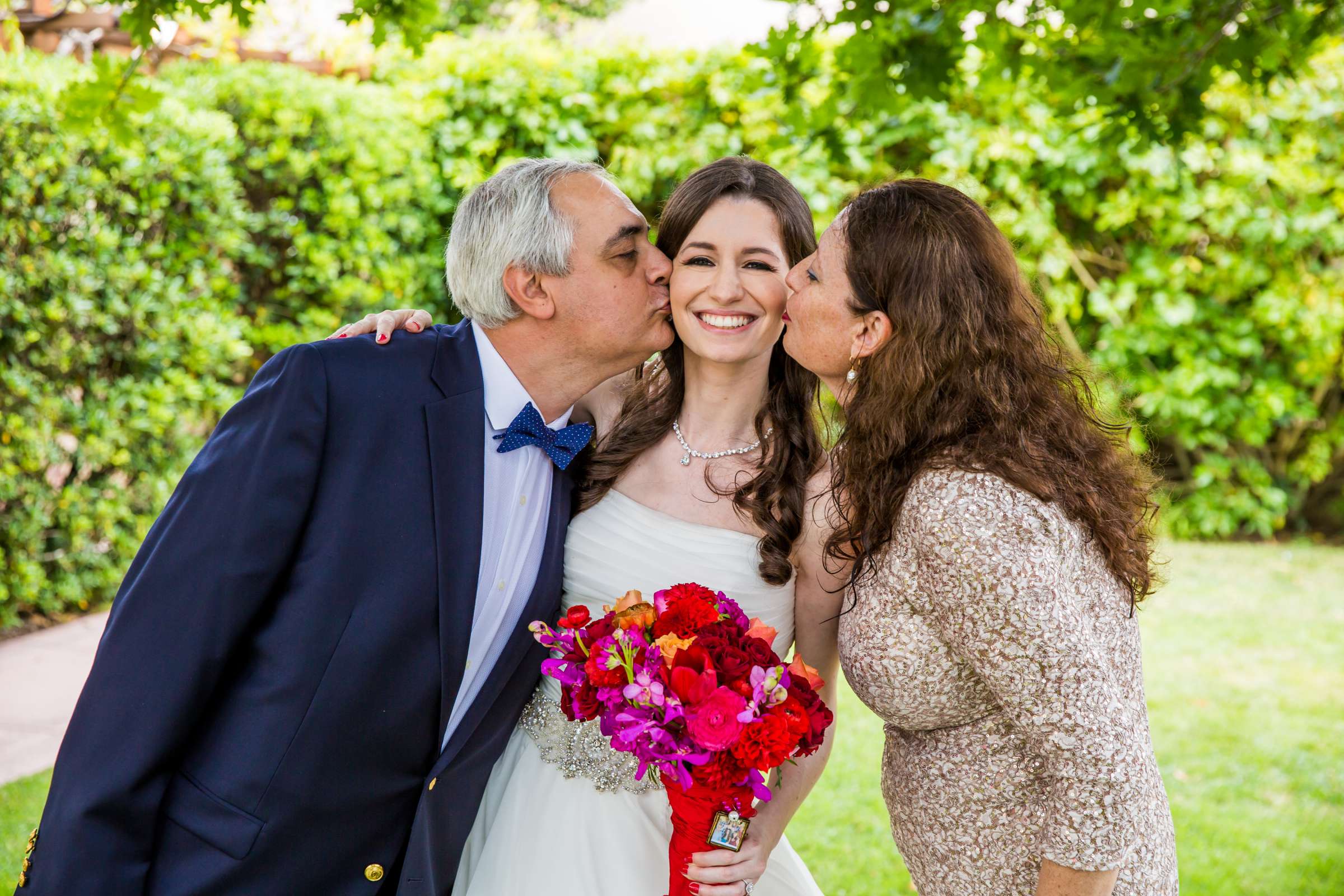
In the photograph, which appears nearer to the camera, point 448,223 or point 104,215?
point 104,215

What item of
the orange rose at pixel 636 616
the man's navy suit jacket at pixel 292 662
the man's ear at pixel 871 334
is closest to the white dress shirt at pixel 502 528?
the man's navy suit jacket at pixel 292 662

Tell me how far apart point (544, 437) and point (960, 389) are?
1.00 metres

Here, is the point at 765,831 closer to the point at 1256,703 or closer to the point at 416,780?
the point at 416,780

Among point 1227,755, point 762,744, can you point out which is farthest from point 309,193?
point 1227,755

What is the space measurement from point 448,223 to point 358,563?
22.5 ft

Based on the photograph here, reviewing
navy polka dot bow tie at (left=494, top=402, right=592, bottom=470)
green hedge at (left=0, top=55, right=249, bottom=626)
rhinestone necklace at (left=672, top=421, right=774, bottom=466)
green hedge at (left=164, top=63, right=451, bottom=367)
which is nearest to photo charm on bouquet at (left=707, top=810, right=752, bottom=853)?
navy polka dot bow tie at (left=494, top=402, right=592, bottom=470)

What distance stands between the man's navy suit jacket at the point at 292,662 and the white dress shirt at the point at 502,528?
112mm

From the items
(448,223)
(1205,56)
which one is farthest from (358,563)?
(448,223)

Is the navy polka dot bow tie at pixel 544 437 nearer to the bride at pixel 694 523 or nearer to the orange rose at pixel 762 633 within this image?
the bride at pixel 694 523

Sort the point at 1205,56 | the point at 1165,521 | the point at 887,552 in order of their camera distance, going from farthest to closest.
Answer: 1. the point at 1165,521
2. the point at 1205,56
3. the point at 887,552

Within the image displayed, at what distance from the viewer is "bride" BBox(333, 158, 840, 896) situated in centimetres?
265

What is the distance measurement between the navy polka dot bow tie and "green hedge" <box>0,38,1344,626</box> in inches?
168

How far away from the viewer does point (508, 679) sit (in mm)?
2541

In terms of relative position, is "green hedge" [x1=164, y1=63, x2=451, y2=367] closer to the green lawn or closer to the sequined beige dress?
the green lawn
